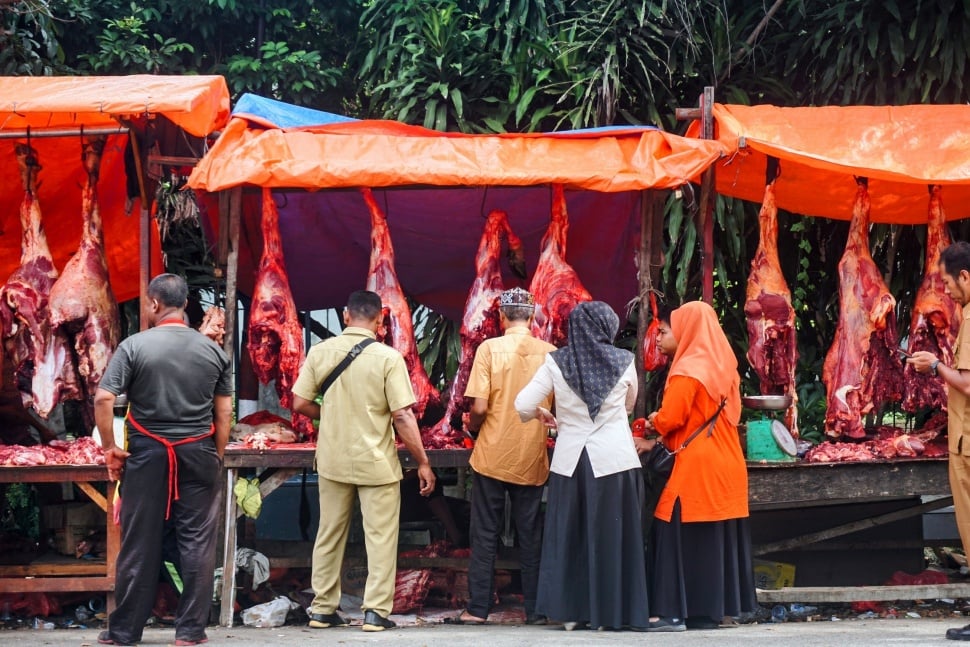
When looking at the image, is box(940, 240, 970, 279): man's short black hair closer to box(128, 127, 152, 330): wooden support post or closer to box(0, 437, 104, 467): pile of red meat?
box(128, 127, 152, 330): wooden support post

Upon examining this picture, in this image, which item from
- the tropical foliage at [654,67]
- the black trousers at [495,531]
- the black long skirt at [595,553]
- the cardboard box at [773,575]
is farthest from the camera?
the tropical foliage at [654,67]

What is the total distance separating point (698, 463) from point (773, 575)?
1.78 metres

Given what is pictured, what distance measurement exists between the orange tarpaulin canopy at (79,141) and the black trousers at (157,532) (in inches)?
70.1

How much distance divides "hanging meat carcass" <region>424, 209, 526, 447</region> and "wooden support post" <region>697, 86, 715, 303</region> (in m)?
1.12

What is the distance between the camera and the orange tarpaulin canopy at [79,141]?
5832 mm

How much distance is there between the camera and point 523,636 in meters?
5.48

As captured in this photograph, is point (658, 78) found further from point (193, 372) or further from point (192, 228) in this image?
point (193, 372)

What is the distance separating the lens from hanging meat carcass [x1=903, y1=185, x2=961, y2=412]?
6.60 m

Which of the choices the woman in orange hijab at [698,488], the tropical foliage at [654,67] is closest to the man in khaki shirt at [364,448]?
the woman in orange hijab at [698,488]

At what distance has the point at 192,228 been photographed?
29.6 ft

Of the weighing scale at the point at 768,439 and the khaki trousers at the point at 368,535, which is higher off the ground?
the weighing scale at the point at 768,439

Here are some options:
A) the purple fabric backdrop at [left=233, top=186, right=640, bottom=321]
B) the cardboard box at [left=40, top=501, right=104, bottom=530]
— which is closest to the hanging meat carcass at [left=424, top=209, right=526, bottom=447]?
the purple fabric backdrop at [left=233, top=186, right=640, bottom=321]

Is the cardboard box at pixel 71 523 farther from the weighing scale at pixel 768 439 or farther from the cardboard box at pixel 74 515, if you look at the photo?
the weighing scale at pixel 768 439

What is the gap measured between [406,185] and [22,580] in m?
2.84
